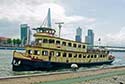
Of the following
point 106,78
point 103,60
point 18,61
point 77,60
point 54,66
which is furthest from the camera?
point 103,60

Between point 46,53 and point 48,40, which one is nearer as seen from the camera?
point 48,40

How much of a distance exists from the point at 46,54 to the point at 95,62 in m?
18.3

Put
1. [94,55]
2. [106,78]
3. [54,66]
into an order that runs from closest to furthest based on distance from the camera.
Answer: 1. [106,78]
2. [54,66]
3. [94,55]

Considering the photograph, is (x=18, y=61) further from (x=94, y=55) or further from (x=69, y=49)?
(x=94, y=55)

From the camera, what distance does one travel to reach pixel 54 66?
50.5 metres

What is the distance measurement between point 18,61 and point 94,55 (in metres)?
20.9

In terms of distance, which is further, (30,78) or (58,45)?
(58,45)

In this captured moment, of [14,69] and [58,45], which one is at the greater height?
[58,45]

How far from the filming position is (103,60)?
7044cm

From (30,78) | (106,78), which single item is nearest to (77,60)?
(106,78)

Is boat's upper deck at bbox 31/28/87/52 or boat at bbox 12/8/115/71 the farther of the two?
boat's upper deck at bbox 31/28/87/52

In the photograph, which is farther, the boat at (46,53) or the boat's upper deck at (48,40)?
the boat's upper deck at (48,40)

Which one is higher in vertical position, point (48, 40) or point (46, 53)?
point (48, 40)

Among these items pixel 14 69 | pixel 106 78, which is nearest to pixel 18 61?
pixel 14 69
